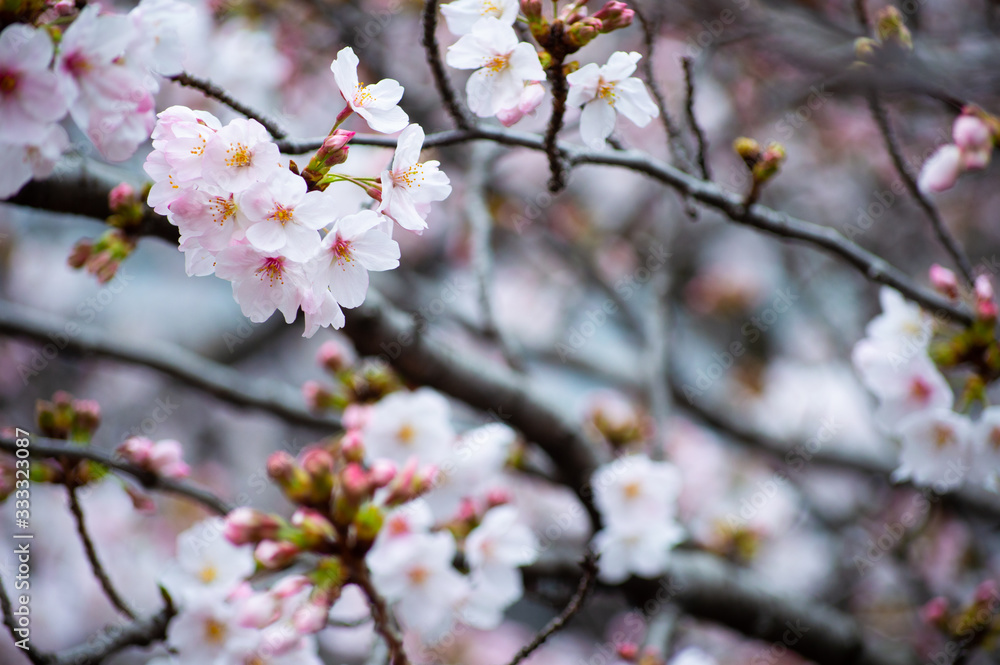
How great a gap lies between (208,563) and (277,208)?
90 centimetres

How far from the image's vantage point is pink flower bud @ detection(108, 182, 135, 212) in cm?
123

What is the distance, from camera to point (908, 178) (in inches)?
52.9

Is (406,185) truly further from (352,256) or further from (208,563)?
(208,563)

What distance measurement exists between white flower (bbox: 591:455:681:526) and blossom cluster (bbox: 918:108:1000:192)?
3.09 ft

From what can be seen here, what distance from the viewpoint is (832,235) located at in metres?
1.30

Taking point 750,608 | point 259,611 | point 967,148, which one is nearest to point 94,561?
point 259,611

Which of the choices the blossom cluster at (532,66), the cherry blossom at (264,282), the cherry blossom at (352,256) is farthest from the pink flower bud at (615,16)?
the cherry blossom at (264,282)

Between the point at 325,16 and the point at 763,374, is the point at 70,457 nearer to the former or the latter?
the point at 325,16

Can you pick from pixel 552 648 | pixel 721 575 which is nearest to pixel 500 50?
pixel 721 575

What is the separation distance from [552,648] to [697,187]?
399 centimetres

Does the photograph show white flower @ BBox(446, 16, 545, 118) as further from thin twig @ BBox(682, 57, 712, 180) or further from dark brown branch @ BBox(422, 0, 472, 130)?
thin twig @ BBox(682, 57, 712, 180)

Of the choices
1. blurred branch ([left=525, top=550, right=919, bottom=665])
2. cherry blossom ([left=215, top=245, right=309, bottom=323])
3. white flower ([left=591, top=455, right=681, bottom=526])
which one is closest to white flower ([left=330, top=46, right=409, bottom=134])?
cherry blossom ([left=215, top=245, right=309, bottom=323])

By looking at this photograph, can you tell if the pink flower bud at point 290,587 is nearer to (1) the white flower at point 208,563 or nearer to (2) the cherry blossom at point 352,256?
(1) the white flower at point 208,563

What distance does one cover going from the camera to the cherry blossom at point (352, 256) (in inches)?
31.9
